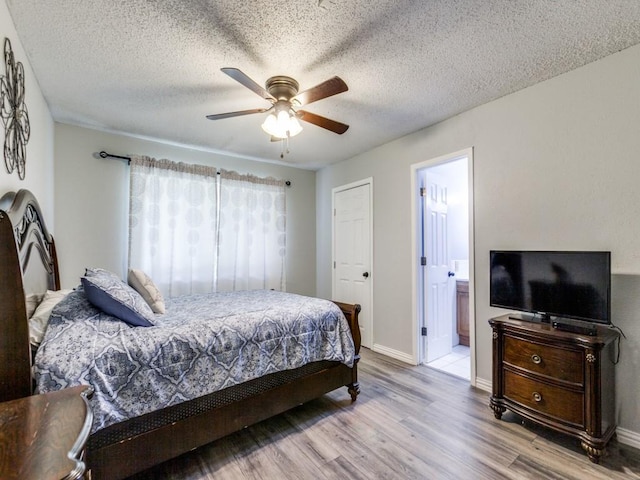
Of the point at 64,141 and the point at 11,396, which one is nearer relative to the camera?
the point at 11,396

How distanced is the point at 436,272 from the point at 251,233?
2.36 m

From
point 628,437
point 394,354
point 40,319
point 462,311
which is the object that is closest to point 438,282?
point 462,311

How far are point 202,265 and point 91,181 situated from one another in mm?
1416

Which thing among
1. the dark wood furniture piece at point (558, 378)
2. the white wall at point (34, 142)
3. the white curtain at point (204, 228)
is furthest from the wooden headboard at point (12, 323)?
the dark wood furniture piece at point (558, 378)

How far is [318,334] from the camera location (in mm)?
2299

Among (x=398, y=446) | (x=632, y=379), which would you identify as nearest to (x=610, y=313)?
(x=632, y=379)

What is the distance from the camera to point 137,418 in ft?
5.05

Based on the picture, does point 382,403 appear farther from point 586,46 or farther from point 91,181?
point 91,181

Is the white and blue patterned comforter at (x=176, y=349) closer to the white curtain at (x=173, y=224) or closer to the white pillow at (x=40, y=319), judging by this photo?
the white pillow at (x=40, y=319)

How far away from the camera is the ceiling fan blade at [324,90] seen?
5.78 ft

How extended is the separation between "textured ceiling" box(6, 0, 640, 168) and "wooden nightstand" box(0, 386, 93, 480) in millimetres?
1835

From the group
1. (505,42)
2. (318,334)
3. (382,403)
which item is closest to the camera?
(505,42)

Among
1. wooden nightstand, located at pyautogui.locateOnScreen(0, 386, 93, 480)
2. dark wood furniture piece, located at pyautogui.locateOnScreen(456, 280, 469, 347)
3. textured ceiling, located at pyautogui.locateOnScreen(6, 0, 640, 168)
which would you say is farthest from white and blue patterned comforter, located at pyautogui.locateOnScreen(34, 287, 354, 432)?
dark wood furniture piece, located at pyautogui.locateOnScreen(456, 280, 469, 347)

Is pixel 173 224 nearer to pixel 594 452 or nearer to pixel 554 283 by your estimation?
pixel 554 283
